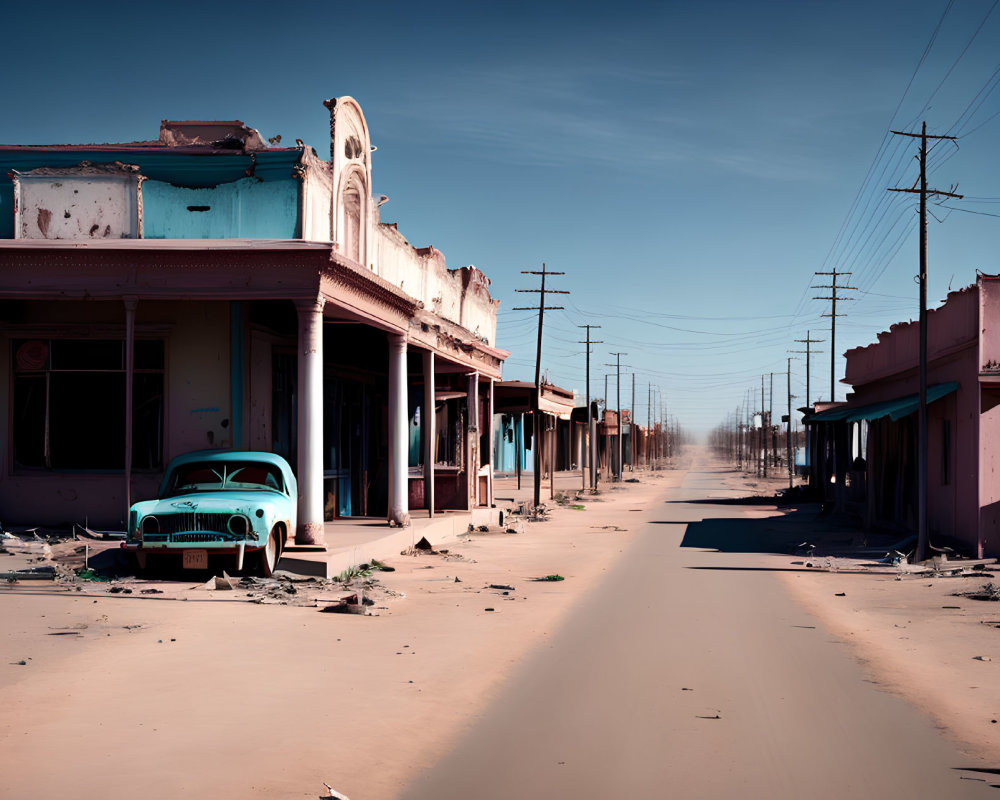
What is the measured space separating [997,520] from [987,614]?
23.2 ft

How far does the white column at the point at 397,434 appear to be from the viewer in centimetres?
1975

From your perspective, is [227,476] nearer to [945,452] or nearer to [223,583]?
[223,583]

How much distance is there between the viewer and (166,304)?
56.5ft

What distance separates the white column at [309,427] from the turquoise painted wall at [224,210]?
205 cm

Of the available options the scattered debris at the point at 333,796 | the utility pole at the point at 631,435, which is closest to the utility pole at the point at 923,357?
the scattered debris at the point at 333,796

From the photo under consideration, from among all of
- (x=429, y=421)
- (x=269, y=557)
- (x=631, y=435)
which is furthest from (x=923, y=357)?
(x=631, y=435)

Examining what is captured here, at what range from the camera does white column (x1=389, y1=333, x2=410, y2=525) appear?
64.8 ft

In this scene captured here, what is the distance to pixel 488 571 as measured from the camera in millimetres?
16844

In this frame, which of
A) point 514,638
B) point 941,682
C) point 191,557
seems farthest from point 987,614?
point 191,557

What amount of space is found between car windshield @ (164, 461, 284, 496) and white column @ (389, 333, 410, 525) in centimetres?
485

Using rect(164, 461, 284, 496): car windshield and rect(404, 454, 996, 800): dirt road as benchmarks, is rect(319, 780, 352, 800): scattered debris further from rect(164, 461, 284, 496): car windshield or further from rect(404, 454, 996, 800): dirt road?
rect(164, 461, 284, 496): car windshield

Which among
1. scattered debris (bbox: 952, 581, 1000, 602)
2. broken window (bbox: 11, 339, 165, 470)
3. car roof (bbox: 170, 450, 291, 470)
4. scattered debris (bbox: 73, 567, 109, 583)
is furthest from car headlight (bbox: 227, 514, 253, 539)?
scattered debris (bbox: 952, 581, 1000, 602)

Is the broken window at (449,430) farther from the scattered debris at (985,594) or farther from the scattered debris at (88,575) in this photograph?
the scattered debris at (985,594)

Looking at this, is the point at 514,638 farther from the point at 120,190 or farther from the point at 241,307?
the point at 120,190
